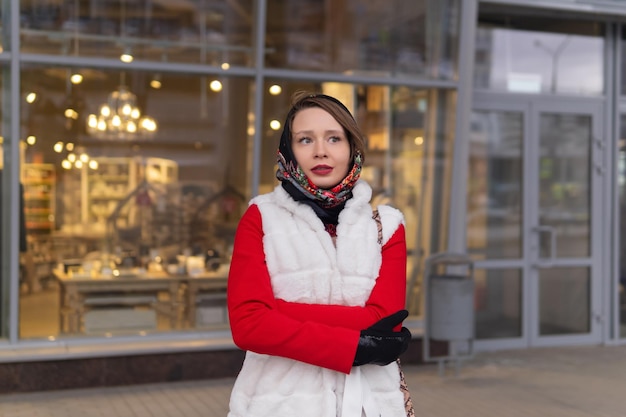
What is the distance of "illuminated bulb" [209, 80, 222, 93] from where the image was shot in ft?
26.7

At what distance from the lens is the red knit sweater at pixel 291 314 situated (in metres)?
2.29

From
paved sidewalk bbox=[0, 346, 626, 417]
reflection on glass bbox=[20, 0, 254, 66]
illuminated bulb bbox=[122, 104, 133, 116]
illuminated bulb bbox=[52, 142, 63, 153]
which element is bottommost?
paved sidewalk bbox=[0, 346, 626, 417]

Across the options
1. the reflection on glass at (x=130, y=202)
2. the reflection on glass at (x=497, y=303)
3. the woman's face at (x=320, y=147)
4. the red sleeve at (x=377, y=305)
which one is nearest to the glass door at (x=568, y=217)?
the reflection on glass at (x=497, y=303)

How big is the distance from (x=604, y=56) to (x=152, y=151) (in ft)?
16.4

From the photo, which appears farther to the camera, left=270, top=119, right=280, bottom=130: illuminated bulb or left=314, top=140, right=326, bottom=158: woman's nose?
left=270, top=119, right=280, bottom=130: illuminated bulb

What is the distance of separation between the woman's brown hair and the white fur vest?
183mm

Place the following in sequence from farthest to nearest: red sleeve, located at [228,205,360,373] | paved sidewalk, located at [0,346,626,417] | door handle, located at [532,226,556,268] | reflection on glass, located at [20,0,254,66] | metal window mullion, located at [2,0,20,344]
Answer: door handle, located at [532,226,556,268], reflection on glass, located at [20,0,254,66], metal window mullion, located at [2,0,20,344], paved sidewalk, located at [0,346,626,417], red sleeve, located at [228,205,360,373]

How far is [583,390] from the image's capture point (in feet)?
24.9

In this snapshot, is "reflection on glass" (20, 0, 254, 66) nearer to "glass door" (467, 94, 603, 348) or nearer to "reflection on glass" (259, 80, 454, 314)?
"reflection on glass" (259, 80, 454, 314)

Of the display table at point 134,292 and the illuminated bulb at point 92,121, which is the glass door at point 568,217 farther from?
the illuminated bulb at point 92,121

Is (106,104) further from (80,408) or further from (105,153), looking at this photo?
(80,408)

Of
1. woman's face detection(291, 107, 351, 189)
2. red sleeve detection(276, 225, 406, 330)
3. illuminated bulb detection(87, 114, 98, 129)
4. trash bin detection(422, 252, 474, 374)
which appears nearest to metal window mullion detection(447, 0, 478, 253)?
trash bin detection(422, 252, 474, 374)

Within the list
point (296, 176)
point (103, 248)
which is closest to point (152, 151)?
point (103, 248)

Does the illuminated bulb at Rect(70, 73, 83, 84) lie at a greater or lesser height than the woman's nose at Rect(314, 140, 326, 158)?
greater
